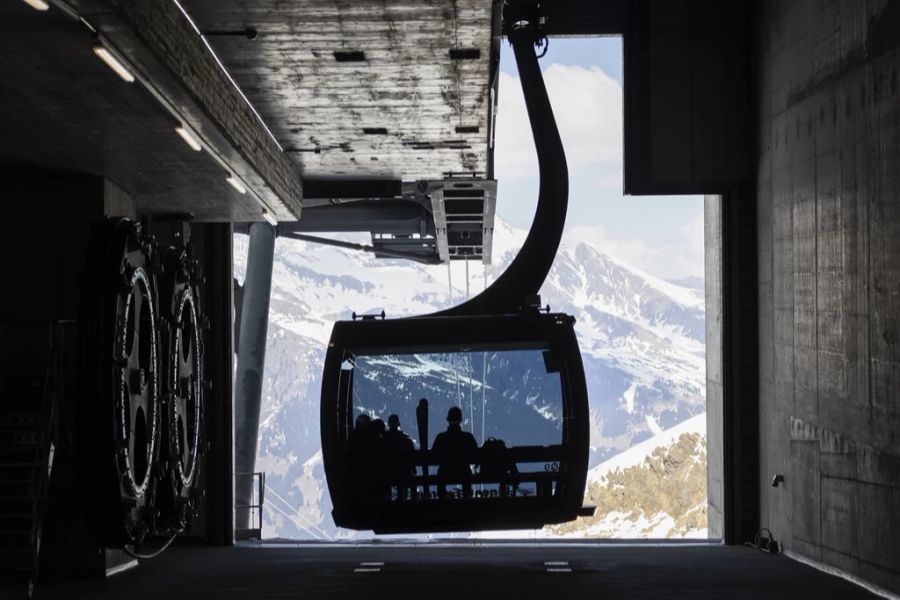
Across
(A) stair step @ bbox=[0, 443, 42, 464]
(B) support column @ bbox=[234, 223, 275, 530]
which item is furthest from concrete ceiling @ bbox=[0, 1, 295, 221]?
(B) support column @ bbox=[234, 223, 275, 530]

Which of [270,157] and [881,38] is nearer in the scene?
[881,38]

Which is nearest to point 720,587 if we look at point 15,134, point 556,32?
point 15,134

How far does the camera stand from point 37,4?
7.30 metres

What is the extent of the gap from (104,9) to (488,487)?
22.0 feet

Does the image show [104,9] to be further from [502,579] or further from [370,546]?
[370,546]

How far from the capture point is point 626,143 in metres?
16.9

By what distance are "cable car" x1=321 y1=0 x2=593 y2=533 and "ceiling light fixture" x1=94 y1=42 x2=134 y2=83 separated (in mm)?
4743

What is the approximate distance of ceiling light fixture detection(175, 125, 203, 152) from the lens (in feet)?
34.7

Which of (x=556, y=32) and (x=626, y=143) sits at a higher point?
(x=556, y=32)

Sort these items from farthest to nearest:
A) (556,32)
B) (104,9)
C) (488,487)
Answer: (556,32) < (488,487) < (104,9)

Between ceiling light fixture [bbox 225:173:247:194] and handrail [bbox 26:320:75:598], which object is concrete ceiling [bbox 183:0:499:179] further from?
handrail [bbox 26:320:75:598]

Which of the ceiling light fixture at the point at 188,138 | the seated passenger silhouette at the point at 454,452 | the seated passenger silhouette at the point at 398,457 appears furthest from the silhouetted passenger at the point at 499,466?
the ceiling light fixture at the point at 188,138

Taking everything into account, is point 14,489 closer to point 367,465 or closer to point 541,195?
point 367,465

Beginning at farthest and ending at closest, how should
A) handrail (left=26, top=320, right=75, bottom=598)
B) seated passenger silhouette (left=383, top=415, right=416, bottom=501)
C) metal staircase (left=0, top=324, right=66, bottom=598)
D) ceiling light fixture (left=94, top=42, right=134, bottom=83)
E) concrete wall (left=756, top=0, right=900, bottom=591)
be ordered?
seated passenger silhouette (left=383, top=415, right=416, bottom=501), metal staircase (left=0, top=324, right=66, bottom=598), concrete wall (left=756, top=0, right=900, bottom=591), handrail (left=26, top=320, right=75, bottom=598), ceiling light fixture (left=94, top=42, right=134, bottom=83)
